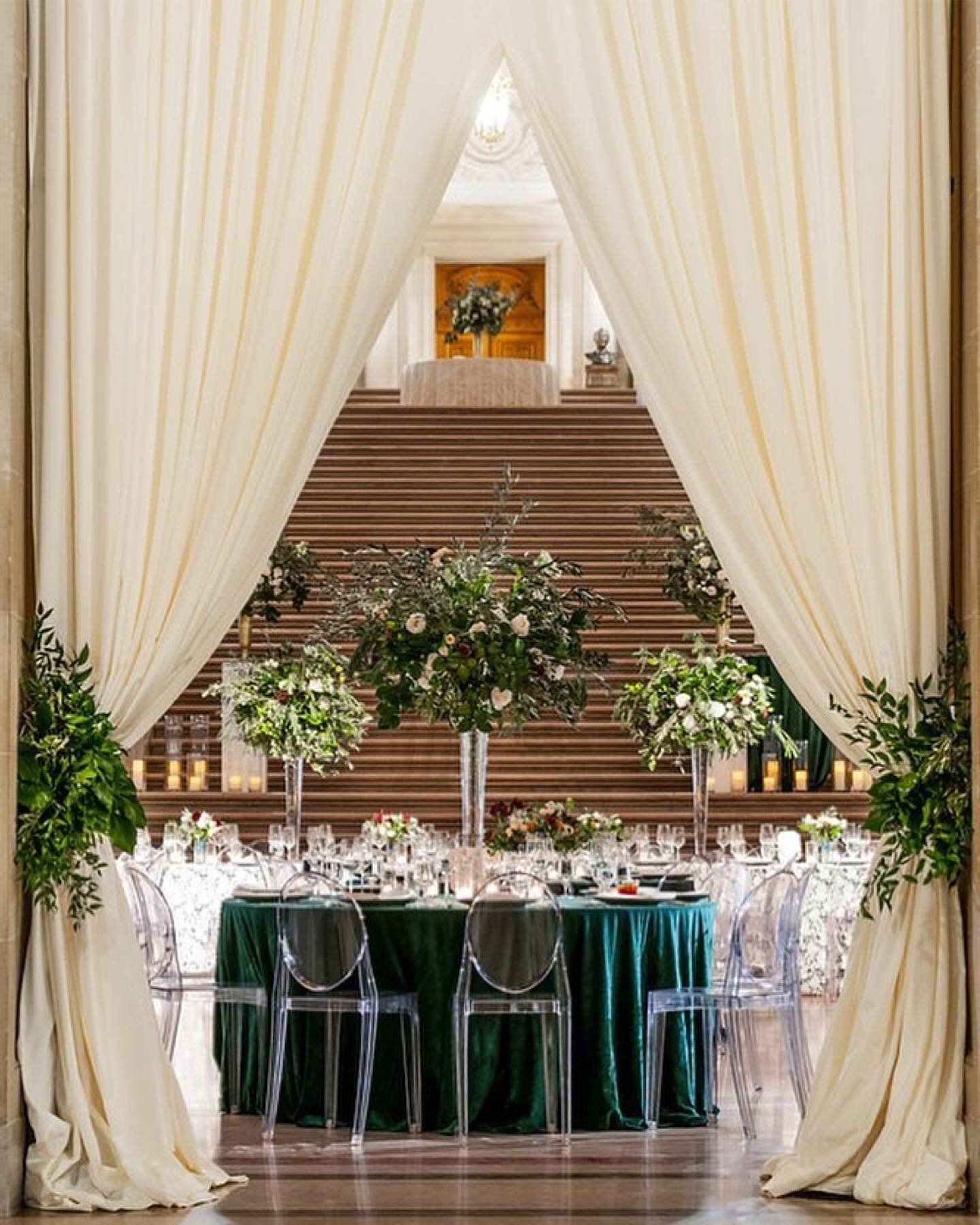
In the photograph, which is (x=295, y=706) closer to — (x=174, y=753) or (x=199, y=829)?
(x=199, y=829)

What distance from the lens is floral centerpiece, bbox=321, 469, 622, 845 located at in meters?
7.06

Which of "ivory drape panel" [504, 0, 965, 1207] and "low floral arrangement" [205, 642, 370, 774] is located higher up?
"ivory drape panel" [504, 0, 965, 1207]

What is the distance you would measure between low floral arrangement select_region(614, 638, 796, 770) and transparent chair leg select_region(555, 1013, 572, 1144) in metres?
3.70

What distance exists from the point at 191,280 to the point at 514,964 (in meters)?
2.50

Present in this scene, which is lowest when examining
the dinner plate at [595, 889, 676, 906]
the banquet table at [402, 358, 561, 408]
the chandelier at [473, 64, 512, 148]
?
the dinner plate at [595, 889, 676, 906]

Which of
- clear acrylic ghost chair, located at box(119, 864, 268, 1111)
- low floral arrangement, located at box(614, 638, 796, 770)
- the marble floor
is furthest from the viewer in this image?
low floral arrangement, located at box(614, 638, 796, 770)

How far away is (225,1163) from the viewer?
6.34m

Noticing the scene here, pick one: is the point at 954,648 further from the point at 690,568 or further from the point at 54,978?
the point at 690,568

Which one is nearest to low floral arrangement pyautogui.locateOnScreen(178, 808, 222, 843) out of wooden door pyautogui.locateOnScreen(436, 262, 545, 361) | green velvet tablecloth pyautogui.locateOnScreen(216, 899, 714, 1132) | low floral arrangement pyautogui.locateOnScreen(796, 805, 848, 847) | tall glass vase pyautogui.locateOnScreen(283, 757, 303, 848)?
tall glass vase pyautogui.locateOnScreen(283, 757, 303, 848)

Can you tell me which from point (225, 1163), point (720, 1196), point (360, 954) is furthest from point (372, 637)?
point (720, 1196)

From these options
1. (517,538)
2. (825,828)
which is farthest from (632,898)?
(517,538)

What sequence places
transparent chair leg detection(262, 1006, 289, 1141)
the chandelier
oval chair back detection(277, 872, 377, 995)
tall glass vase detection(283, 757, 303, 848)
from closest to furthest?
oval chair back detection(277, 872, 377, 995), transparent chair leg detection(262, 1006, 289, 1141), tall glass vase detection(283, 757, 303, 848), the chandelier

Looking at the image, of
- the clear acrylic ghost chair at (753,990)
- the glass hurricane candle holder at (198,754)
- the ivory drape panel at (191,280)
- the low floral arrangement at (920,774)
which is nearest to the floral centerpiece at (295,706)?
the glass hurricane candle holder at (198,754)

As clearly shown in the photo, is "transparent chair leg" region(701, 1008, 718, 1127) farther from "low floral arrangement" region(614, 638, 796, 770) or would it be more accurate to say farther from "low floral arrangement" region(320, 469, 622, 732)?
"low floral arrangement" region(614, 638, 796, 770)
